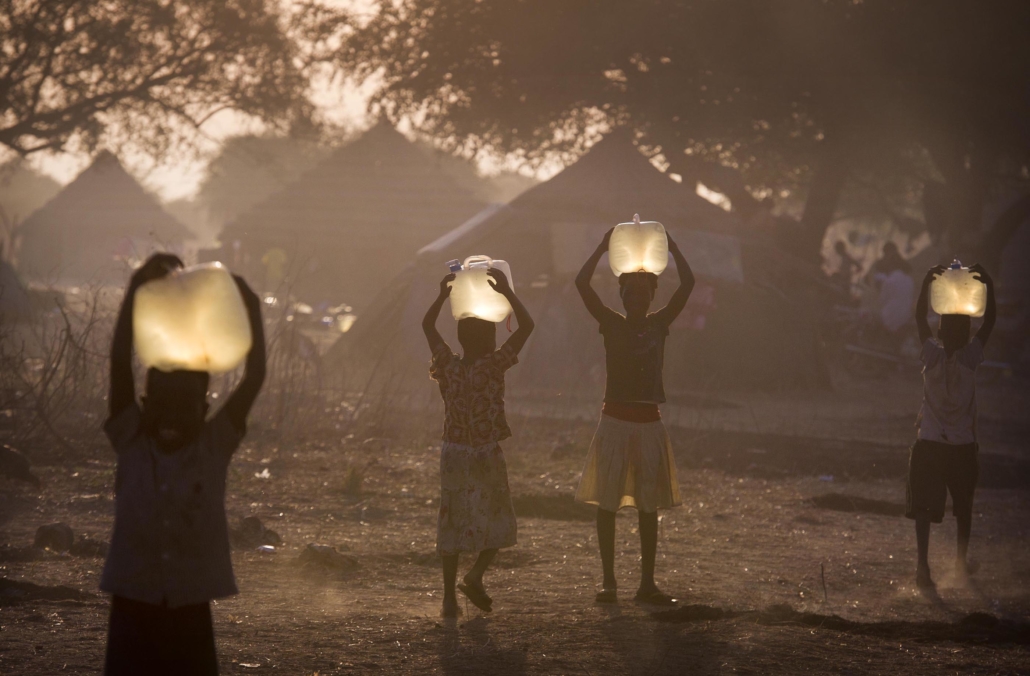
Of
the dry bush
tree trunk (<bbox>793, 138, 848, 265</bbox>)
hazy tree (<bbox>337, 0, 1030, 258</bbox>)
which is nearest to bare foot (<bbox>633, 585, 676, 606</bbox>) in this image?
the dry bush

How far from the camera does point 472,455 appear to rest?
17.3 feet

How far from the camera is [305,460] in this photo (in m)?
9.52

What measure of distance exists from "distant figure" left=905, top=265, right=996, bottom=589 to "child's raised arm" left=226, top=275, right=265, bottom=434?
419 centimetres

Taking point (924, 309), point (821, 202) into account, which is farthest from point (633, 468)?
point (821, 202)

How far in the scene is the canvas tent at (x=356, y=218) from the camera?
35.8 meters

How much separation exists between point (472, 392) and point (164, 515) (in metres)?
2.23

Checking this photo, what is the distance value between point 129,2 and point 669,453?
55.6ft

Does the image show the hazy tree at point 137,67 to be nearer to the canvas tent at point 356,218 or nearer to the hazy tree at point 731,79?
the hazy tree at point 731,79

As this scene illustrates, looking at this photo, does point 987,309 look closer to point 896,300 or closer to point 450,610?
point 450,610

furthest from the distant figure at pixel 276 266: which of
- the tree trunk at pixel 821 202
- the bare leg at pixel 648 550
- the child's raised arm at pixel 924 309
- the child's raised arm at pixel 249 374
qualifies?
the child's raised arm at pixel 249 374

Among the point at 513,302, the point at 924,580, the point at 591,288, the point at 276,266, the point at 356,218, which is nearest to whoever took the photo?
the point at 513,302

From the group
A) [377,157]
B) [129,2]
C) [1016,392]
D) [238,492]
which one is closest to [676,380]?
[1016,392]

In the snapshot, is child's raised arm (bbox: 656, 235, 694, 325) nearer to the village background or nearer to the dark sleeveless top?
the dark sleeveless top

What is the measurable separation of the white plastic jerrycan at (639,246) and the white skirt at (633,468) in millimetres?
713
